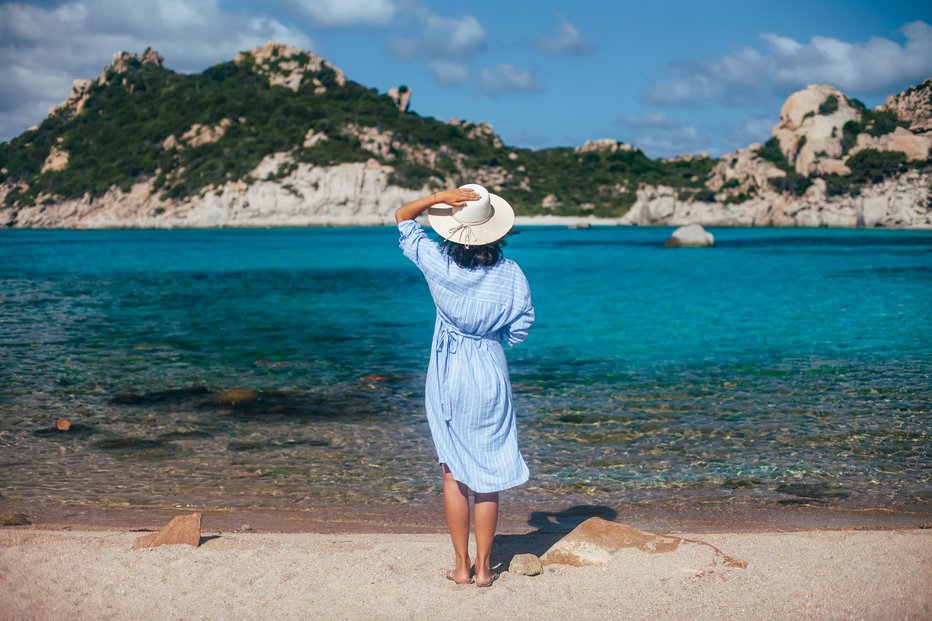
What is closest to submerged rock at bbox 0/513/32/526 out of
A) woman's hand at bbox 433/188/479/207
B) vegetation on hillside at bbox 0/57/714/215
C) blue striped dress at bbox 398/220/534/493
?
blue striped dress at bbox 398/220/534/493

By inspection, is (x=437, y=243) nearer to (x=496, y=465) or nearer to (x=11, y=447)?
(x=496, y=465)

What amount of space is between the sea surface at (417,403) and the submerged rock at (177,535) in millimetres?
2063

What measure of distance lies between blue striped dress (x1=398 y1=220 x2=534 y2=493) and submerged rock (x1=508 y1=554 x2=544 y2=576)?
25.9 inches

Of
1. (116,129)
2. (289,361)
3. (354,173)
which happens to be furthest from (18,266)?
(116,129)

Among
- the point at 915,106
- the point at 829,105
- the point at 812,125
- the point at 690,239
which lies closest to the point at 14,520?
the point at 690,239

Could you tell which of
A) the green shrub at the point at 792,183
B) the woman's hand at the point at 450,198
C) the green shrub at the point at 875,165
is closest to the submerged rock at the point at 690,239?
the green shrub at the point at 875,165

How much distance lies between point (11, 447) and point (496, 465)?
23.9ft

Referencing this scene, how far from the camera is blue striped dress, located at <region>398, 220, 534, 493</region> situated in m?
5.05

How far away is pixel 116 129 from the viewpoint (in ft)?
581

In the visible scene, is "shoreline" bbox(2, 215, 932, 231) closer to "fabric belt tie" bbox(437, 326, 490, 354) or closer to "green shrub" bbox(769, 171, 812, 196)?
"green shrub" bbox(769, 171, 812, 196)

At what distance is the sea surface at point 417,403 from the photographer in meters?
8.52

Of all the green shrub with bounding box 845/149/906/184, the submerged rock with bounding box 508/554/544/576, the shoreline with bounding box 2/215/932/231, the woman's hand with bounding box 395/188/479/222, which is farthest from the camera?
the shoreline with bounding box 2/215/932/231

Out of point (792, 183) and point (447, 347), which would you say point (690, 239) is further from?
point (447, 347)

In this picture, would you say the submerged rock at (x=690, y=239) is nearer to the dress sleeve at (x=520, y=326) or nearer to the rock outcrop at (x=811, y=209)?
the rock outcrop at (x=811, y=209)
